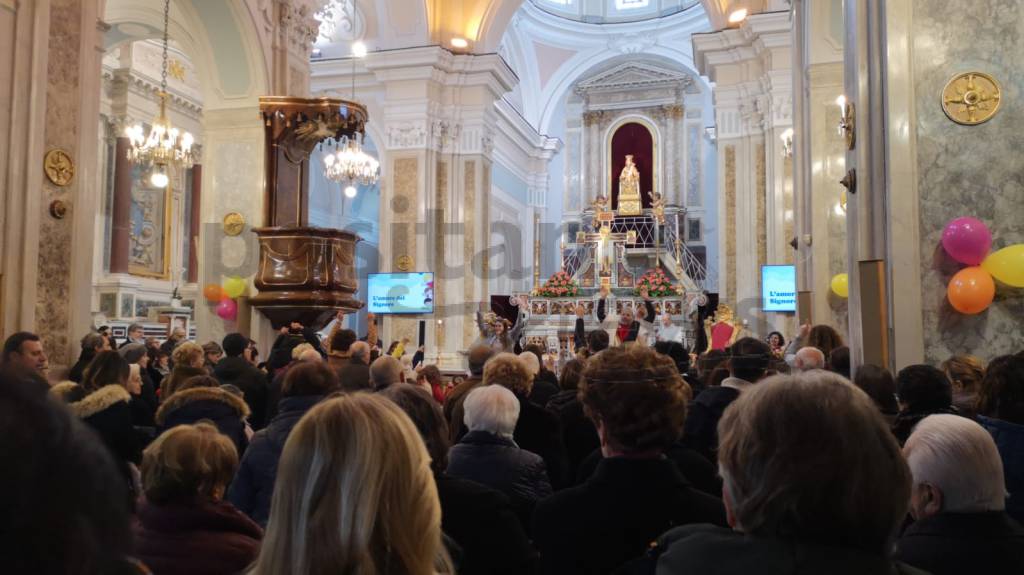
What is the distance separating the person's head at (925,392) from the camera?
10.8 feet

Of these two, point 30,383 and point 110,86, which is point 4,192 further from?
point 110,86

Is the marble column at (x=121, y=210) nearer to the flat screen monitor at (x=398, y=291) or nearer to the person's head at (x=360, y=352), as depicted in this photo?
the flat screen monitor at (x=398, y=291)

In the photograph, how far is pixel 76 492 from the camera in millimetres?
629

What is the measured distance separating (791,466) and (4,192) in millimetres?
7692

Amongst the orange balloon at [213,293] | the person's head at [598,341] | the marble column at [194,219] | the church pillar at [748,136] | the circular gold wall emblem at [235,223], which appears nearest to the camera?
the person's head at [598,341]

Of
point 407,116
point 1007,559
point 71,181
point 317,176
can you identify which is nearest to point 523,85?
point 317,176

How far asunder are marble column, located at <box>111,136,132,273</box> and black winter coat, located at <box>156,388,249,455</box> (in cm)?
1450

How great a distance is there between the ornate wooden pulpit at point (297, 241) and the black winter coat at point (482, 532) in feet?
28.9

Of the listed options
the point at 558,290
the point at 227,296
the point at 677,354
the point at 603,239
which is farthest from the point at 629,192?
the point at 677,354

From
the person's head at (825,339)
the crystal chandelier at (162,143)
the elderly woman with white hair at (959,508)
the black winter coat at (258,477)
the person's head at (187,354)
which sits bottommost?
the black winter coat at (258,477)

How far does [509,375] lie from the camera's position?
4.29 meters

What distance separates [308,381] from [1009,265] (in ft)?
15.0

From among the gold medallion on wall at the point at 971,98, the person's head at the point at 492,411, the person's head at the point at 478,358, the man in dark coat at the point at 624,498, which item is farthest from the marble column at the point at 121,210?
the man in dark coat at the point at 624,498

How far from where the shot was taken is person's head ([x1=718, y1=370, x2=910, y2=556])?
1.30 metres
